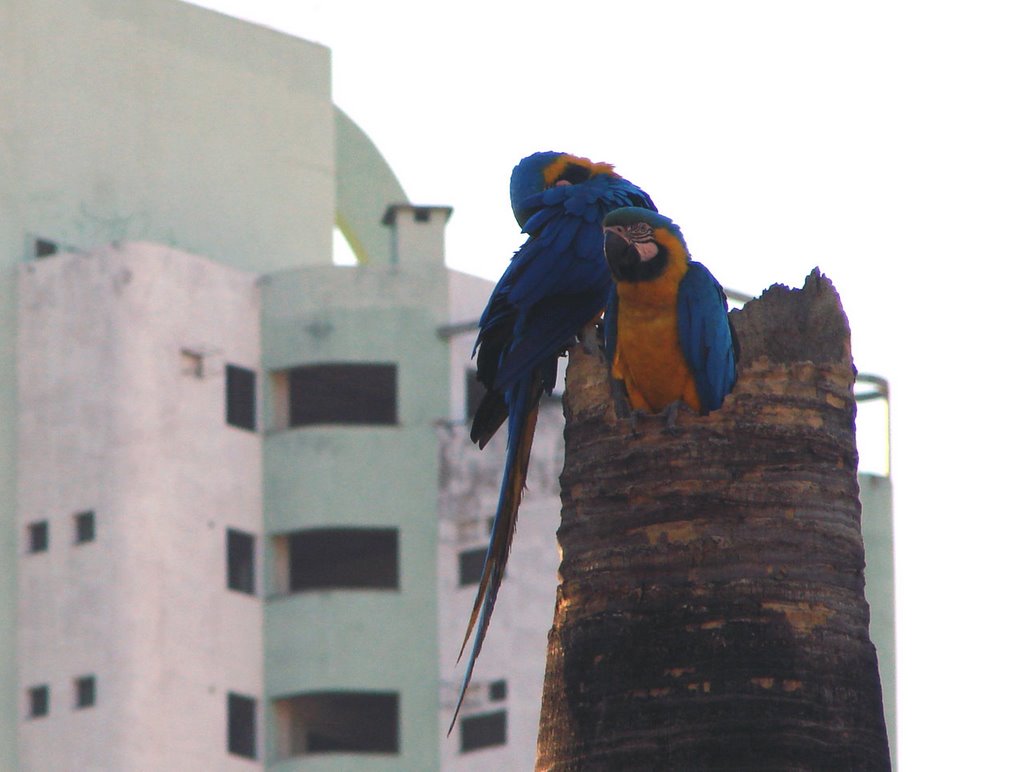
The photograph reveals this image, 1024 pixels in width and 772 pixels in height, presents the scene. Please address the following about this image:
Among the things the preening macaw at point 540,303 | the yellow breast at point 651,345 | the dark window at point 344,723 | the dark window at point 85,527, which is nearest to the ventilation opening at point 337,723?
the dark window at point 344,723

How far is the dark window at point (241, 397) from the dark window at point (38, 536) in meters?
3.71

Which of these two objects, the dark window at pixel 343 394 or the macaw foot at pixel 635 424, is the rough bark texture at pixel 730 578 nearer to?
the macaw foot at pixel 635 424

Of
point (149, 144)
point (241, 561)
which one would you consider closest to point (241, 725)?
point (241, 561)

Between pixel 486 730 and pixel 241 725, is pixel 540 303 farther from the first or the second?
pixel 241 725

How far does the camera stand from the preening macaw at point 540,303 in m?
10.4

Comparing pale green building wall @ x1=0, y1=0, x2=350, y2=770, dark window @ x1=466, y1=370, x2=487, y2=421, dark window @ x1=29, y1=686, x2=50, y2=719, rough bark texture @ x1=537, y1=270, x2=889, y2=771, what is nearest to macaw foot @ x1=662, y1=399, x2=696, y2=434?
rough bark texture @ x1=537, y1=270, x2=889, y2=771

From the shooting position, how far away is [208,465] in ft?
131

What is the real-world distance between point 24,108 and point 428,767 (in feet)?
40.5

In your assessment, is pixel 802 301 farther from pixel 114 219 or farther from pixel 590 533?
pixel 114 219

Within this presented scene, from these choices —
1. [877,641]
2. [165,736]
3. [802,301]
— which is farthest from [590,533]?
[877,641]

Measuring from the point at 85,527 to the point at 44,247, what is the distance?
5052 mm

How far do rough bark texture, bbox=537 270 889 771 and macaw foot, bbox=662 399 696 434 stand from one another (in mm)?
17

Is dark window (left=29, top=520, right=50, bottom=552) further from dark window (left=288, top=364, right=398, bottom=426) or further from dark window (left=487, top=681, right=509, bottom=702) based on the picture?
dark window (left=487, top=681, right=509, bottom=702)

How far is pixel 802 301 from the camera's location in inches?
362
